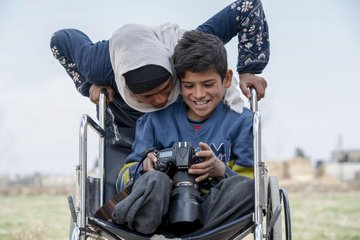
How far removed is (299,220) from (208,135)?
9.01 metres

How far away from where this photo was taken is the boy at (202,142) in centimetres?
306

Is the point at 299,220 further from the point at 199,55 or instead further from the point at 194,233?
the point at 194,233

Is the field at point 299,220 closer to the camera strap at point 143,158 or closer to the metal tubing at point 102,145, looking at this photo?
the metal tubing at point 102,145

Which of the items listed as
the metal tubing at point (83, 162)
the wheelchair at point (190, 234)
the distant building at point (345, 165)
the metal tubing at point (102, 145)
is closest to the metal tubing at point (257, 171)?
the wheelchair at point (190, 234)

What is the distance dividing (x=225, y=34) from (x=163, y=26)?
35 centimetres

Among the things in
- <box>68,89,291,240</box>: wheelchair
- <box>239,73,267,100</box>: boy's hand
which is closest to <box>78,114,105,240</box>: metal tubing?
<box>68,89,291,240</box>: wheelchair

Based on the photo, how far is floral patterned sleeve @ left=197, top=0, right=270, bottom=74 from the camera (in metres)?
4.06

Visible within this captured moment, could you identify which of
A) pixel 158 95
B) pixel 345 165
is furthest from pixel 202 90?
pixel 345 165

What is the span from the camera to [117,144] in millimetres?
4172

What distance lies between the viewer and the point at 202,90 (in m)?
3.40

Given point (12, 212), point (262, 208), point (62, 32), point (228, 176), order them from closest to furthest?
point (262, 208) → point (228, 176) → point (62, 32) → point (12, 212)

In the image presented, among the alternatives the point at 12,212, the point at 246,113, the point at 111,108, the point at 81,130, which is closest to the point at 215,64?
the point at 246,113

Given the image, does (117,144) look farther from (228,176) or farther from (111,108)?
(228,176)

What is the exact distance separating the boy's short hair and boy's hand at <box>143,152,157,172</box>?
40 centimetres
